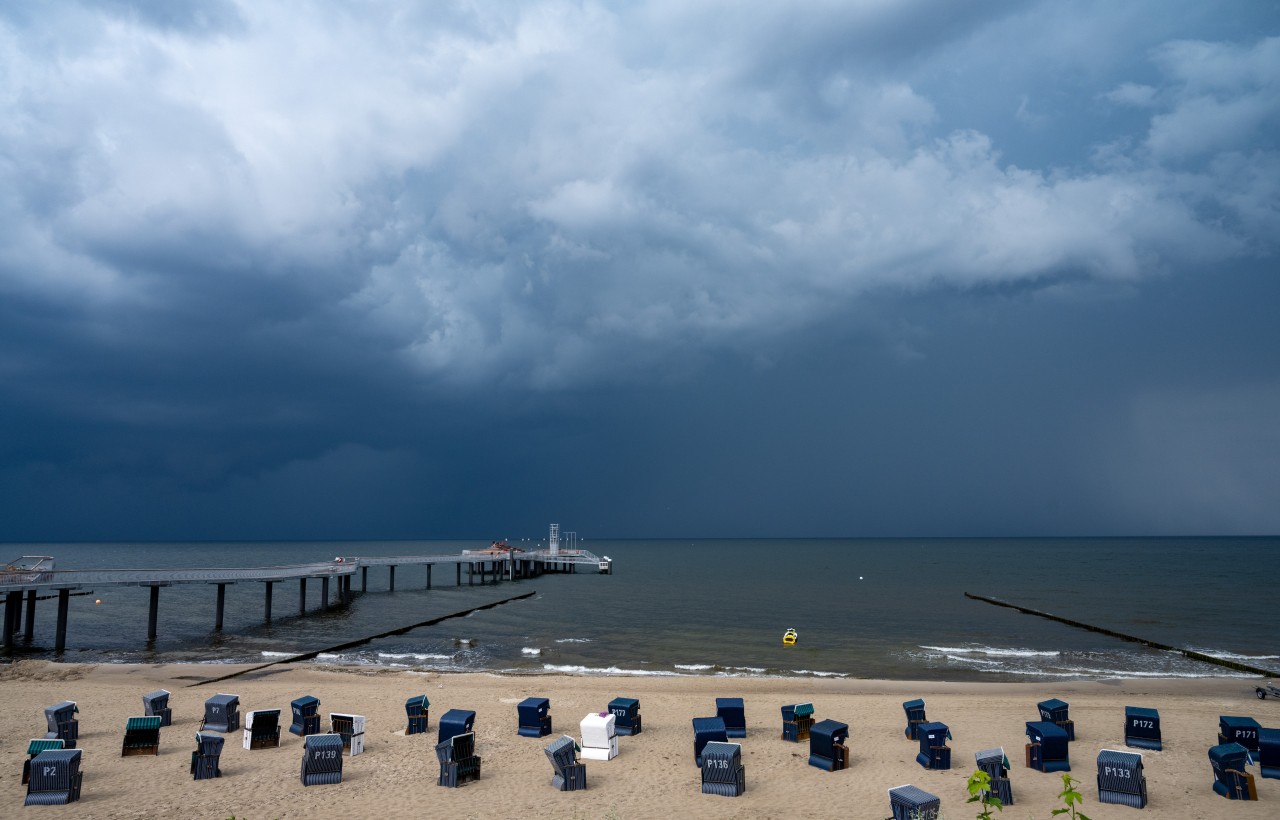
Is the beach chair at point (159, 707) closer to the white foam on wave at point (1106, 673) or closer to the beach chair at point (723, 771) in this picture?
the beach chair at point (723, 771)

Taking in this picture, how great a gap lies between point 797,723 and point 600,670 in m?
14.5

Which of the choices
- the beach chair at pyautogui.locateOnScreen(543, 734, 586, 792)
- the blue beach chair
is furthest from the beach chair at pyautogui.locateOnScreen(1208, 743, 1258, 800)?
the beach chair at pyautogui.locateOnScreen(543, 734, 586, 792)

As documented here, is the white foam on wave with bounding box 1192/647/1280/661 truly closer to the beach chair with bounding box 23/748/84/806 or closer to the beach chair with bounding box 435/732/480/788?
the beach chair with bounding box 435/732/480/788

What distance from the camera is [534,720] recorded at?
60.6 feet

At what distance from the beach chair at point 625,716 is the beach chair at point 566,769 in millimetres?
3823

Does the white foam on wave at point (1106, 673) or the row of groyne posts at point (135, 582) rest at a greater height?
the row of groyne posts at point (135, 582)

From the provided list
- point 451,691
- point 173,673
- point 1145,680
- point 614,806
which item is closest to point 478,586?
point 173,673

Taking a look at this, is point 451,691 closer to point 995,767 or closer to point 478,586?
point 995,767

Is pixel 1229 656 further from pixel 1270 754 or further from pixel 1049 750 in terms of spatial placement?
pixel 1049 750

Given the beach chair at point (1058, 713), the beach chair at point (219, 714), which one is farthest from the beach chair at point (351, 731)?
the beach chair at point (1058, 713)

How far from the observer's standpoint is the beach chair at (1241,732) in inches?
633

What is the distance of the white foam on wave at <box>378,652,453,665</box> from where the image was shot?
34.8 meters

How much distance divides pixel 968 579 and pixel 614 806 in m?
86.7

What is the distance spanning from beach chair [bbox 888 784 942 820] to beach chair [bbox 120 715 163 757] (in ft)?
49.3
